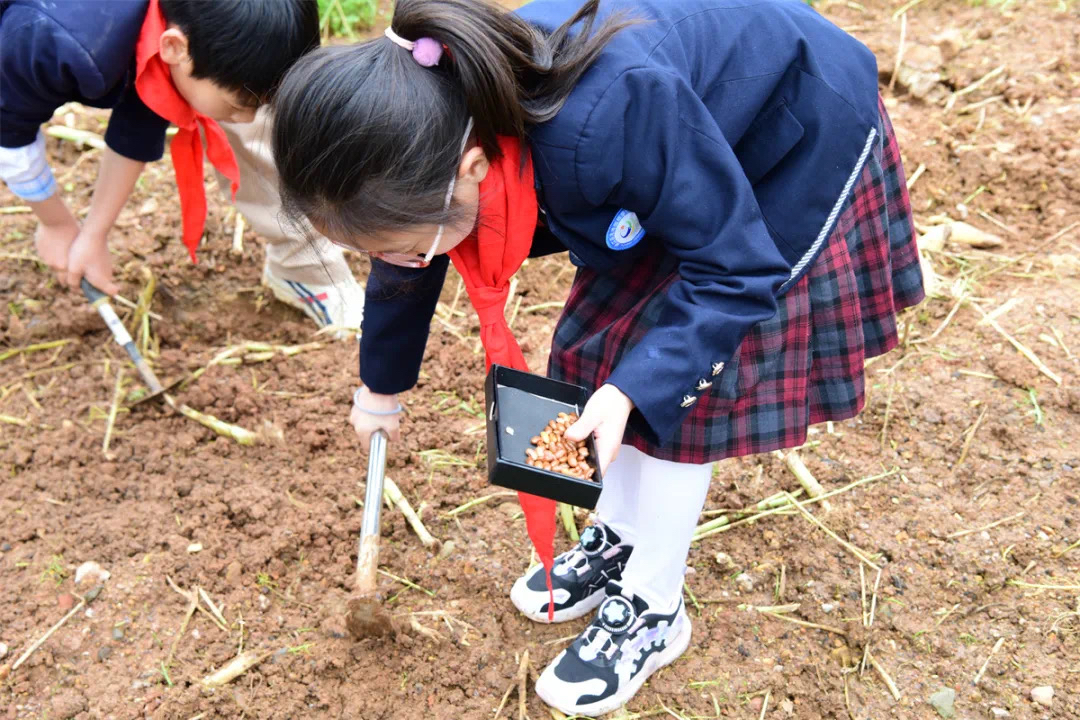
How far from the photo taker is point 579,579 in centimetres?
184

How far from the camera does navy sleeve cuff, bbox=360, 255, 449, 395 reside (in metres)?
1.50

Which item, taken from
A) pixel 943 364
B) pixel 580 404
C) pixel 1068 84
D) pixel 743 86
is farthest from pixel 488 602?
pixel 1068 84

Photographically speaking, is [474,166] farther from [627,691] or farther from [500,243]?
[627,691]

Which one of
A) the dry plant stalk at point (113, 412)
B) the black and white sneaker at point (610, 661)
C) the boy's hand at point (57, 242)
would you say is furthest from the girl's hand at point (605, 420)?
the boy's hand at point (57, 242)

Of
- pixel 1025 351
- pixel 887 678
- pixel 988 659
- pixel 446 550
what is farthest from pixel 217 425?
pixel 1025 351

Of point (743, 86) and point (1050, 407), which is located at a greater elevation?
point (743, 86)

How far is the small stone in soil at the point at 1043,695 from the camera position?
65.1 inches

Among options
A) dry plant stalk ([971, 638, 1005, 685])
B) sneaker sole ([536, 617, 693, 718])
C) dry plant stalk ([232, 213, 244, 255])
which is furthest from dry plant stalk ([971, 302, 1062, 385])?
dry plant stalk ([232, 213, 244, 255])

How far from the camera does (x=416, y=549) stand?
79.0 inches

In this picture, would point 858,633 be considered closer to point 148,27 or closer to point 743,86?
point 743,86

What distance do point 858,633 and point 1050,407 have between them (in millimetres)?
825

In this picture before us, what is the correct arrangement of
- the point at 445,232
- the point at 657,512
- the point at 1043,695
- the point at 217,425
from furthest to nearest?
the point at 217,425 → the point at 1043,695 → the point at 657,512 → the point at 445,232

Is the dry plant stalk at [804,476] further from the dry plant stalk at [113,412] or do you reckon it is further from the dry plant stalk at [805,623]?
the dry plant stalk at [113,412]

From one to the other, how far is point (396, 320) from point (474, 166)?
0.45 m
